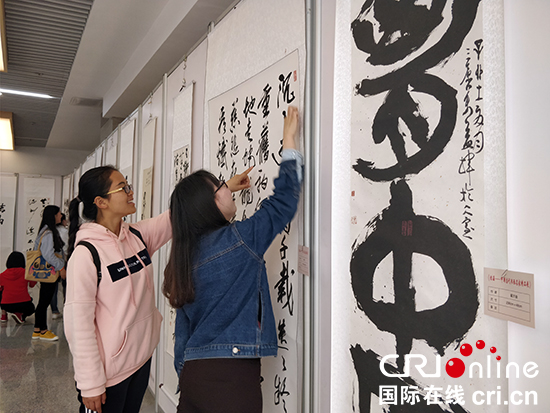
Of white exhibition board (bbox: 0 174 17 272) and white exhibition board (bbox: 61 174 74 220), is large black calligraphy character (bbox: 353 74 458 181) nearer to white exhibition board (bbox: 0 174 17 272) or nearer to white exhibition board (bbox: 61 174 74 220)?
white exhibition board (bbox: 61 174 74 220)

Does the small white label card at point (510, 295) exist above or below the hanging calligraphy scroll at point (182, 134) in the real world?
below

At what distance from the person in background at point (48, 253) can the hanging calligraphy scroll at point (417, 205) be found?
3.73 meters

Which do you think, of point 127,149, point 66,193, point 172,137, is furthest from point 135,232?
point 66,193

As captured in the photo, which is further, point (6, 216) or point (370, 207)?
point (6, 216)

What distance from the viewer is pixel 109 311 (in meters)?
1.39

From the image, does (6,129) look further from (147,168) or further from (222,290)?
(222,290)

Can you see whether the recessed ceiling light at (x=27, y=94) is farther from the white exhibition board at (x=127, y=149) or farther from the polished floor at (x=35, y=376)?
the polished floor at (x=35, y=376)

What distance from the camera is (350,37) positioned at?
111 cm

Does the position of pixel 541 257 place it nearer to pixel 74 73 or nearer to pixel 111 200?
pixel 111 200

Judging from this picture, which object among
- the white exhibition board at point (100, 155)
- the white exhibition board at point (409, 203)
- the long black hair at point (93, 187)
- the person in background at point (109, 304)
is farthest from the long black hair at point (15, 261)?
the white exhibition board at point (409, 203)

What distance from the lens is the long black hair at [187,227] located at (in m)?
1.16

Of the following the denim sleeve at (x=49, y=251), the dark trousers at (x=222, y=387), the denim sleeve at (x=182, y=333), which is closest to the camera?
the dark trousers at (x=222, y=387)

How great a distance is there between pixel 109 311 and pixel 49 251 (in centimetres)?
309

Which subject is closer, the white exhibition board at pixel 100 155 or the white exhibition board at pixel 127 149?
the white exhibition board at pixel 127 149
